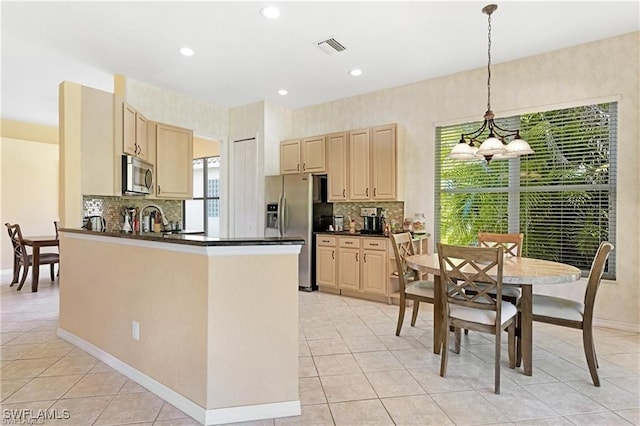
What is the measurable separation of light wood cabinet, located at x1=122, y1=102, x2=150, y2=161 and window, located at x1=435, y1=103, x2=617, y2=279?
12.7 ft

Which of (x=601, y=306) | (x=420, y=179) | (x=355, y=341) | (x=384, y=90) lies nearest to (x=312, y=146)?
(x=384, y=90)

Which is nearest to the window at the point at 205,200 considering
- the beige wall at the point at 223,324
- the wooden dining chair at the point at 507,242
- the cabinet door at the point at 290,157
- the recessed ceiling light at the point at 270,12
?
the cabinet door at the point at 290,157

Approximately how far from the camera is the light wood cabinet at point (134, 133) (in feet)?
12.4

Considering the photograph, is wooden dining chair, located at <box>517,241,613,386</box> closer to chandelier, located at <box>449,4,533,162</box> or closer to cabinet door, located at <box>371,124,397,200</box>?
chandelier, located at <box>449,4,533,162</box>

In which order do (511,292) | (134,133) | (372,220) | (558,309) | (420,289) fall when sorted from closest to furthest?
1. (558,309)
2. (511,292)
3. (420,289)
4. (134,133)
5. (372,220)

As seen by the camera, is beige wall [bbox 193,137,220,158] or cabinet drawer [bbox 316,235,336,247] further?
beige wall [bbox 193,137,220,158]

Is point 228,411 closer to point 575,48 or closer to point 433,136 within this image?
point 433,136

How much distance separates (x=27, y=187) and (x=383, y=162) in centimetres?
682

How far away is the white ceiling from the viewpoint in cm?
297

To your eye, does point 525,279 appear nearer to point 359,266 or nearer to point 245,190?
point 359,266

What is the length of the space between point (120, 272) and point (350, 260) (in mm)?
2892

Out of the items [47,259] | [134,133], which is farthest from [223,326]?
[47,259]

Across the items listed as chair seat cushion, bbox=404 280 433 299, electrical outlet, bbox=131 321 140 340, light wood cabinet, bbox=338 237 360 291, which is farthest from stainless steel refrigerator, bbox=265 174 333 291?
electrical outlet, bbox=131 321 140 340

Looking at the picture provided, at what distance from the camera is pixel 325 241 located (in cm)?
497
